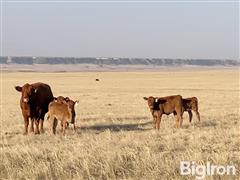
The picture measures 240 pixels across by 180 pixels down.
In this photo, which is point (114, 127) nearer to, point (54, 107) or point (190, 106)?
point (54, 107)

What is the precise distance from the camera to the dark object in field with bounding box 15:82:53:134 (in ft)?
55.8

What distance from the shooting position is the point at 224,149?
9766 mm

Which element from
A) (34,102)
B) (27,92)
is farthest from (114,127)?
(27,92)

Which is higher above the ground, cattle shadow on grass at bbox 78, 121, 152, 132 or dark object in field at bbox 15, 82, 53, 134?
dark object in field at bbox 15, 82, 53, 134

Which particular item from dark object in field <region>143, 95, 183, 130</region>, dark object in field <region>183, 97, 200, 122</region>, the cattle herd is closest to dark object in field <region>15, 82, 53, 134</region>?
the cattle herd

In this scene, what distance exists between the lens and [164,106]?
1744 centimetres

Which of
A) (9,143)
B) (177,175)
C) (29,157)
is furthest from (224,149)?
(9,143)

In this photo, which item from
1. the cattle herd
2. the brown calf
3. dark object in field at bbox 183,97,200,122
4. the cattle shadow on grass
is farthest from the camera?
dark object in field at bbox 183,97,200,122

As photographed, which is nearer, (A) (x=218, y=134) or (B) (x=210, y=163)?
(B) (x=210, y=163)

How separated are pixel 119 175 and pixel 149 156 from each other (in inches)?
40.8

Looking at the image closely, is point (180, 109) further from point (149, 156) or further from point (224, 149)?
point (149, 156)

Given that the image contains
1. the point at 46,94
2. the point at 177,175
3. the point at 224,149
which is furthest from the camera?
the point at 46,94

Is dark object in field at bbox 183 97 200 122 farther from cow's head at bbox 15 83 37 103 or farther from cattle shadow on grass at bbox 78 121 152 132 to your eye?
cow's head at bbox 15 83 37 103

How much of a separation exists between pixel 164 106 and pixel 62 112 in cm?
369
